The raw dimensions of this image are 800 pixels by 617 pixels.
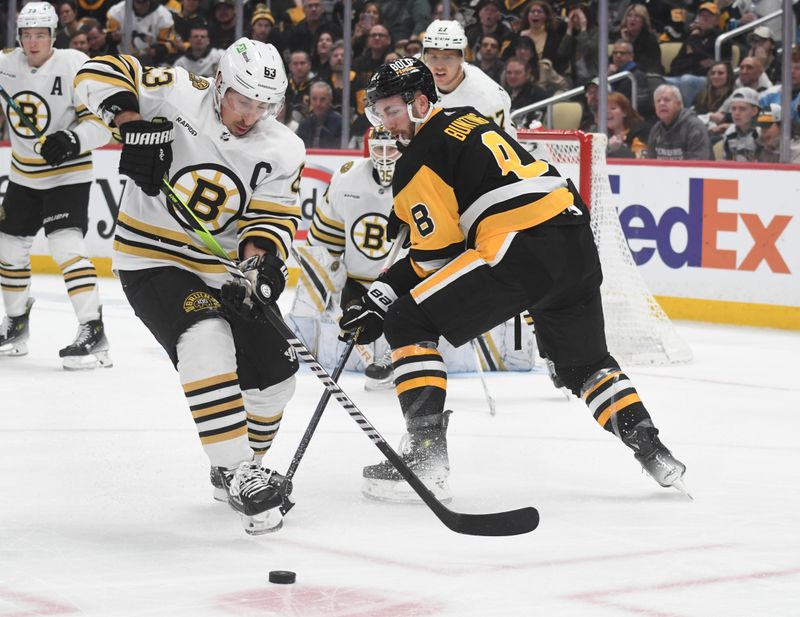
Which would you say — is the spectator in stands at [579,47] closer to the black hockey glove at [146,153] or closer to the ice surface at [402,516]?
the ice surface at [402,516]

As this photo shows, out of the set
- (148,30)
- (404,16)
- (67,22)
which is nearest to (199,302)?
(404,16)

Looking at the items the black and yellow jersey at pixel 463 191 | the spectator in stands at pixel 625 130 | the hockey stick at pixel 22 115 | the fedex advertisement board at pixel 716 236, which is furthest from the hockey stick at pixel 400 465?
the spectator in stands at pixel 625 130

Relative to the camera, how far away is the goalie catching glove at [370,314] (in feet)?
10.3

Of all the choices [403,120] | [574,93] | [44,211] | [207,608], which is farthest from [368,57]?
[207,608]

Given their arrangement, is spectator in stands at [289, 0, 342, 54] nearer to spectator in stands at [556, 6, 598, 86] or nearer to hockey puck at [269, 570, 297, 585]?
spectator in stands at [556, 6, 598, 86]

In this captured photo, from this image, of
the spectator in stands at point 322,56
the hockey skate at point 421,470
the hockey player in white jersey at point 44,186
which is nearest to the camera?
the hockey skate at point 421,470

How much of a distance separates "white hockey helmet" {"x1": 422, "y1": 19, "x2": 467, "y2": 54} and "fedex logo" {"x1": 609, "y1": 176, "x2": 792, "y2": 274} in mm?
2065

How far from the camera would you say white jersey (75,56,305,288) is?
298 cm

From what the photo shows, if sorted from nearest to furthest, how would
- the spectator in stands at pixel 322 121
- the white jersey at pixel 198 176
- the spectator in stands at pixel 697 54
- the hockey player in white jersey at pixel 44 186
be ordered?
1. the white jersey at pixel 198 176
2. the hockey player in white jersey at pixel 44 186
3. the spectator in stands at pixel 697 54
4. the spectator in stands at pixel 322 121

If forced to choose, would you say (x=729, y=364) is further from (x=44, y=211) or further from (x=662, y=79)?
(x=44, y=211)

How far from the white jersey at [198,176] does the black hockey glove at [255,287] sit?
0.31ft

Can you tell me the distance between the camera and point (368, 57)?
7.91 m

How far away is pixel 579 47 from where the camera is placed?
738cm

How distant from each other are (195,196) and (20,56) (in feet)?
9.22
